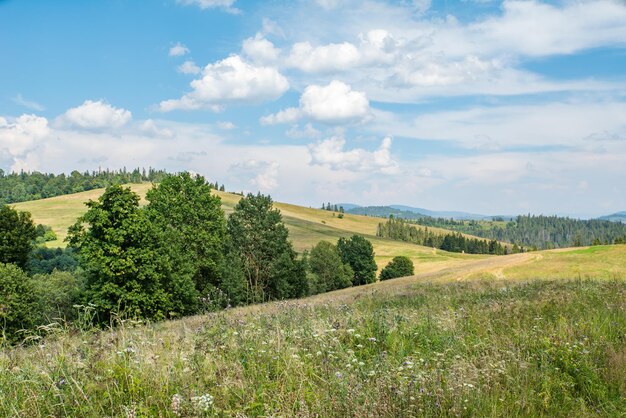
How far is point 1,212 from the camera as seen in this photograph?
51844 mm

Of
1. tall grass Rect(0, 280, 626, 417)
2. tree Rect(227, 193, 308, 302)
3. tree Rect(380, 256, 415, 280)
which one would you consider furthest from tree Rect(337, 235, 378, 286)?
tall grass Rect(0, 280, 626, 417)

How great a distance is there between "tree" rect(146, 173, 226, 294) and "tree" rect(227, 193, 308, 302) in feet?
40.4

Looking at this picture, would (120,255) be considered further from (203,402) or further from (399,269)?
(399,269)

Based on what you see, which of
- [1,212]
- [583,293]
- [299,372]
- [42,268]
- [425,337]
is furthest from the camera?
[42,268]

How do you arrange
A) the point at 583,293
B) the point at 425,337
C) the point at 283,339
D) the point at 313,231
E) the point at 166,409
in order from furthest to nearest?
the point at 313,231
the point at 583,293
the point at 425,337
the point at 283,339
the point at 166,409

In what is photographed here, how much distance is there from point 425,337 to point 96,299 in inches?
1286

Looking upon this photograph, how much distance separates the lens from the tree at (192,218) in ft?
149

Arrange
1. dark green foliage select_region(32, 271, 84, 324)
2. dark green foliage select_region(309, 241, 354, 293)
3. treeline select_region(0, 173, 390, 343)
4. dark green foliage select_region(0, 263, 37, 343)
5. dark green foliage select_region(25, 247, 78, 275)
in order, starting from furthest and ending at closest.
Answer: dark green foliage select_region(309, 241, 354, 293) < dark green foliage select_region(25, 247, 78, 275) < dark green foliage select_region(32, 271, 84, 324) < dark green foliage select_region(0, 263, 37, 343) < treeline select_region(0, 173, 390, 343)

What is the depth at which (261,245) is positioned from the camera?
61.3m

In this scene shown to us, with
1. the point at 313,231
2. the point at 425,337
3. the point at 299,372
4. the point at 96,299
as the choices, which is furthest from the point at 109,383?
the point at 313,231

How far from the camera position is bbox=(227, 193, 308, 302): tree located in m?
61.2

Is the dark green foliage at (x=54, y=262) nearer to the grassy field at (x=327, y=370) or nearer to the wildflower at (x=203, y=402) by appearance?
the grassy field at (x=327, y=370)

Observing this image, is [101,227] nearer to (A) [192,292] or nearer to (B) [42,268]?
(A) [192,292]

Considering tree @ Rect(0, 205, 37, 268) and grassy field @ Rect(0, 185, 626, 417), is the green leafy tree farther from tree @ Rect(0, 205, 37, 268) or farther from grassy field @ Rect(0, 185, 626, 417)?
grassy field @ Rect(0, 185, 626, 417)
